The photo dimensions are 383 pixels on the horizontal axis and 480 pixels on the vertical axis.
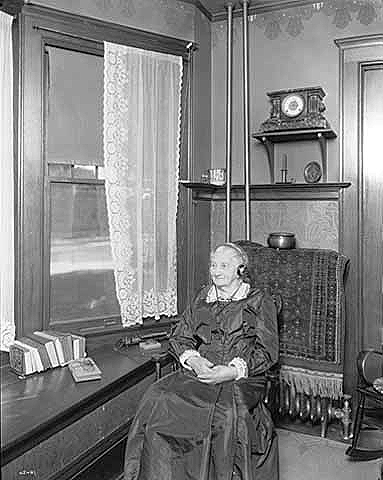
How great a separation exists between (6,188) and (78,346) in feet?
3.22

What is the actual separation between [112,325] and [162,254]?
1.96 feet

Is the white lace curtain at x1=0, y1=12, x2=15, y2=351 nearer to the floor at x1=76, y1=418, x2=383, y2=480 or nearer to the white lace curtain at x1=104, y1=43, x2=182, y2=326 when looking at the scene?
the white lace curtain at x1=104, y1=43, x2=182, y2=326

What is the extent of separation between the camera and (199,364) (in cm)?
295

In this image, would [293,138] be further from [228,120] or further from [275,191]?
[228,120]

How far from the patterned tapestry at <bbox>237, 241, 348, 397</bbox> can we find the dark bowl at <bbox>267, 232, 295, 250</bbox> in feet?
0.60

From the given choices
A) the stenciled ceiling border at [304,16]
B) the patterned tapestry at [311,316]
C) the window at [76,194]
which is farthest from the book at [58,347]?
the stenciled ceiling border at [304,16]

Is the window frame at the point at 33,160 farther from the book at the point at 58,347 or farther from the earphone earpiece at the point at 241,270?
the earphone earpiece at the point at 241,270

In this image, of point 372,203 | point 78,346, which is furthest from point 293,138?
point 78,346

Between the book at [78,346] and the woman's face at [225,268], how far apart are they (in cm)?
85

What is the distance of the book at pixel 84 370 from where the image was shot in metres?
3.03

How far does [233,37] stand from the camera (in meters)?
4.36

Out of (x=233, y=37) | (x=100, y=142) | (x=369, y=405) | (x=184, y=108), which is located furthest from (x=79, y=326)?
(x=233, y=37)

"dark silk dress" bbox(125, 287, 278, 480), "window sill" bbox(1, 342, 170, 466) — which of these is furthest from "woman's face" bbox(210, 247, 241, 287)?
"window sill" bbox(1, 342, 170, 466)

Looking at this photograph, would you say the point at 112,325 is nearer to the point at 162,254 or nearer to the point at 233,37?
the point at 162,254
